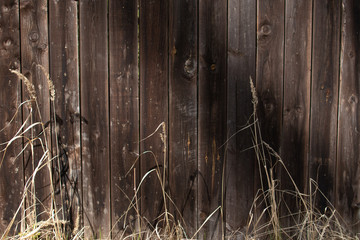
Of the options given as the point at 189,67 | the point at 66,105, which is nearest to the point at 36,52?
the point at 66,105

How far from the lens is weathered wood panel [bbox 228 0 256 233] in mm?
1707

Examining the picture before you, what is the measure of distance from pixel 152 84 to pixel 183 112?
22 cm

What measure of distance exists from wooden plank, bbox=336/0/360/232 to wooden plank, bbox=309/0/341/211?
0.03 meters

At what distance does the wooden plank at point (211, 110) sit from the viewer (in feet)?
5.61

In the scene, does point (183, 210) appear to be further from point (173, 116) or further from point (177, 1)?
point (177, 1)

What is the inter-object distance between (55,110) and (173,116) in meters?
0.64

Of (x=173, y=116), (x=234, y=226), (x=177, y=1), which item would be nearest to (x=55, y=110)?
(x=173, y=116)

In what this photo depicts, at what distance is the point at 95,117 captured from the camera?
5.82 ft

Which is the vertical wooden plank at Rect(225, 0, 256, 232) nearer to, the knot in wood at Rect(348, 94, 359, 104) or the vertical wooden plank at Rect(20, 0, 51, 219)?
the knot in wood at Rect(348, 94, 359, 104)

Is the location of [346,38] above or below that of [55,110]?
above

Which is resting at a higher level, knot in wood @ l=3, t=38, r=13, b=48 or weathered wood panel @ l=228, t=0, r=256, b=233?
knot in wood @ l=3, t=38, r=13, b=48

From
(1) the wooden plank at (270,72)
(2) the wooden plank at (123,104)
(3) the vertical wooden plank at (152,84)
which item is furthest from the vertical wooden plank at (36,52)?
(1) the wooden plank at (270,72)

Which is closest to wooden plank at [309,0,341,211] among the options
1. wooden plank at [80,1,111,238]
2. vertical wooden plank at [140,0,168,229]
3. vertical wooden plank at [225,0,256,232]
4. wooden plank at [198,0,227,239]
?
vertical wooden plank at [225,0,256,232]

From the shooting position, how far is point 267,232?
5.64 ft
